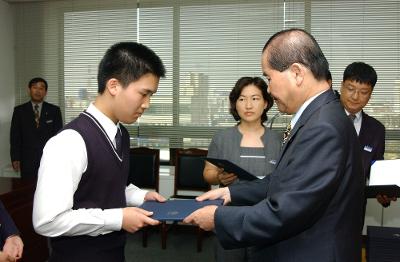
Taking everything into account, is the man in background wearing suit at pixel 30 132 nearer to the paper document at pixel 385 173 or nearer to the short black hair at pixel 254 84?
the short black hair at pixel 254 84

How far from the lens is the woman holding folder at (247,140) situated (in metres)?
2.30

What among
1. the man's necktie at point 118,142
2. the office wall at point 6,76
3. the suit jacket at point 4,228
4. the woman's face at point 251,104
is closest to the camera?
the man's necktie at point 118,142

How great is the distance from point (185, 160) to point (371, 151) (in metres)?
2.20

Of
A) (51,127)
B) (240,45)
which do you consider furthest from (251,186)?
(51,127)

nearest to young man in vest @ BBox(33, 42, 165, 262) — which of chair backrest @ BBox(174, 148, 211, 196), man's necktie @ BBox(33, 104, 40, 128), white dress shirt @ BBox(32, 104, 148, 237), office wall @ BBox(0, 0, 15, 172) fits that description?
white dress shirt @ BBox(32, 104, 148, 237)

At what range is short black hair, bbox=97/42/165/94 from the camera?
140 centimetres

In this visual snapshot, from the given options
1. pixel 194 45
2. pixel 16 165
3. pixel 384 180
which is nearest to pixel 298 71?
pixel 384 180

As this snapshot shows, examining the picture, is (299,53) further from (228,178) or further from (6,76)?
(6,76)

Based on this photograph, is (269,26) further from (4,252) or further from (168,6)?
(4,252)

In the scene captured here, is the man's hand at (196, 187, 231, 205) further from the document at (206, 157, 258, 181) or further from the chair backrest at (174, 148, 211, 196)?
the chair backrest at (174, 148, 211, 196)

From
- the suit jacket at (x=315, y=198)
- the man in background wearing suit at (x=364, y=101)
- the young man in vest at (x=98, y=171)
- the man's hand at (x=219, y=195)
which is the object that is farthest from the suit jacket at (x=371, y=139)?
the young man in vest at (x=98, y=171)

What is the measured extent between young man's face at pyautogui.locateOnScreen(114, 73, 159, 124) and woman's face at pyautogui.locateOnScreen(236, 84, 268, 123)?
3.55ft

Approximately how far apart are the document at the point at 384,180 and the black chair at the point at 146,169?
2700 millimetres

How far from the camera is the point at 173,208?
1478 mm
